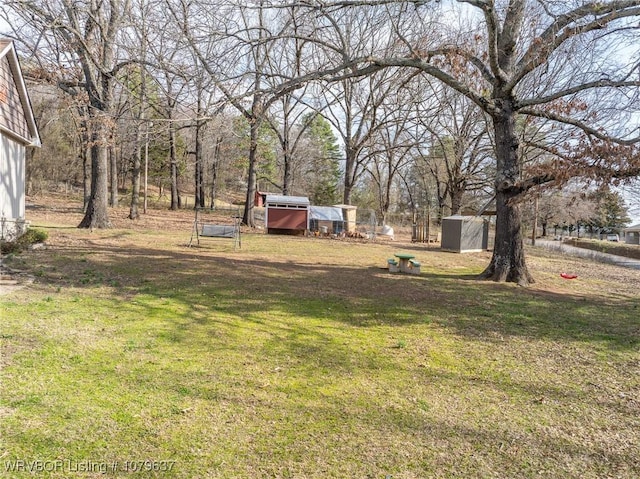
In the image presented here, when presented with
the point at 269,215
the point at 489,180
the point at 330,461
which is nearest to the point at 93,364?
the point at 330,461

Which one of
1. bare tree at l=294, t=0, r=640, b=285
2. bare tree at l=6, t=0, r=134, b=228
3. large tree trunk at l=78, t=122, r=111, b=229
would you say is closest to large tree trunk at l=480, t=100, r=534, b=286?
bare tree at l=294, t=0, r=640, b=285

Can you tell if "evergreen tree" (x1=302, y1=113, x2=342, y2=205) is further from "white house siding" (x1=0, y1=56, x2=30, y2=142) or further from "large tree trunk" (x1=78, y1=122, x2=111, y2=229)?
"white house siding" (x1=0, y1=56, x2=30, y2=142)

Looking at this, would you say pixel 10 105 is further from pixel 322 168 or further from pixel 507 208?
pixel 322 168

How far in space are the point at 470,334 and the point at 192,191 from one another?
56267 mm

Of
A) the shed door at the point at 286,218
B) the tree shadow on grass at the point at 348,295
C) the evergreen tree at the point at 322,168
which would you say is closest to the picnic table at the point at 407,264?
the tree shadow on grass at the point at 348,295

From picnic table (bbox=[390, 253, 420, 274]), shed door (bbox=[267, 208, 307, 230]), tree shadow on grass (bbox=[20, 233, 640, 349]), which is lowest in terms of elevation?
tree shadow on grass (bbox=[20, 233, 640, 349])

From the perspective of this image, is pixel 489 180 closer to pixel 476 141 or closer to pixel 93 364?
pixel 476 141

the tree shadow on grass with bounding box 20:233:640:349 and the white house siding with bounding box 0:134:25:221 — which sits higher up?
the white house siding with bounding box 0:134:25:221

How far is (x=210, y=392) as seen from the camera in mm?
3639

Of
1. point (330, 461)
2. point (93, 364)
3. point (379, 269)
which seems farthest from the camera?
point (379, 269)

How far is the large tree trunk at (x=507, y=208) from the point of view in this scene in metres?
9.93

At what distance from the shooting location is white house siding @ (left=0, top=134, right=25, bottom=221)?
11.1 meters

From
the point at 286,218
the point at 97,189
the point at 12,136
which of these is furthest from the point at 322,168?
the point at 12,136

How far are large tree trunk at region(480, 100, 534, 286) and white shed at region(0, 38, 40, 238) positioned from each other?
11999mm
